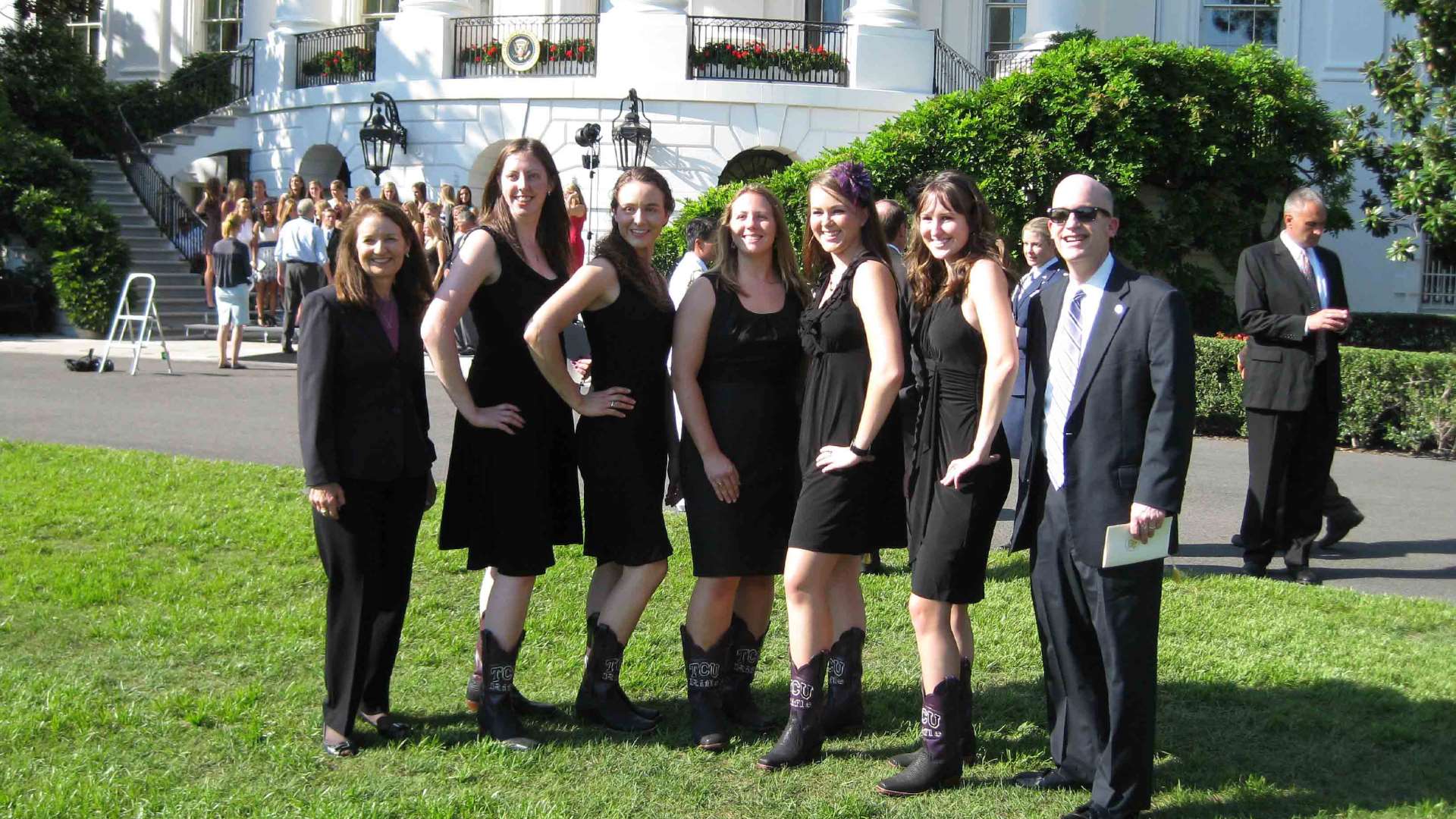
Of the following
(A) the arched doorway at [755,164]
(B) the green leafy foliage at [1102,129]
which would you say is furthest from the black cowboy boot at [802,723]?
(A) the arched doorway at [755,164]

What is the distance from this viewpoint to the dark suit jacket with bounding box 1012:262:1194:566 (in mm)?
3998

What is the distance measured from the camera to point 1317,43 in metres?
23.7

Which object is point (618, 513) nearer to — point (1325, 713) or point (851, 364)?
point (851, 364)

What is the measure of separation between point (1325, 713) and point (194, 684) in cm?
431

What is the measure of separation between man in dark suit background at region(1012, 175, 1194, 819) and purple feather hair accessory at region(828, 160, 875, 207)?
731 millimetres

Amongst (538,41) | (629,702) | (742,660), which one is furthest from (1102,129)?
(629,702)

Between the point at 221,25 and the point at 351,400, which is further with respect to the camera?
the point at 221,25

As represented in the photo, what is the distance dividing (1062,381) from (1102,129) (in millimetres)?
14042

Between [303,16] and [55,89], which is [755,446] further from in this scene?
[55,89]

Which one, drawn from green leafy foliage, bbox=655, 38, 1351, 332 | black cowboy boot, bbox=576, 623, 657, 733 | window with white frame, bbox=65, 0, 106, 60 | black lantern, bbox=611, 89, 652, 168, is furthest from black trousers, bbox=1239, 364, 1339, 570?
window with white frame, bbox=65, 0, 106, 60

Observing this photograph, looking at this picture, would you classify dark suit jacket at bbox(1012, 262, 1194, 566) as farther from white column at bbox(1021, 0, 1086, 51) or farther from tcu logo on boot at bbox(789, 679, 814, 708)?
white column at bbox(1021, 0, 1086, 51)

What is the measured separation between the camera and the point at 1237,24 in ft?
80.5

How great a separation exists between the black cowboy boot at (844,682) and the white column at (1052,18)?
19.6 m

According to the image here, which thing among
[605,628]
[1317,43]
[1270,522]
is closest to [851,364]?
Result: [605,628]
